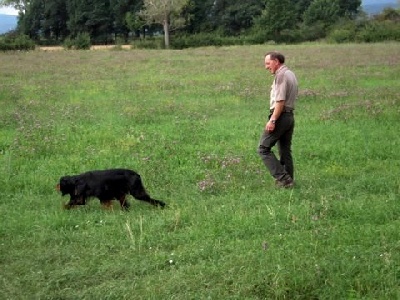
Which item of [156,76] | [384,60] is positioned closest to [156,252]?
[156,76]

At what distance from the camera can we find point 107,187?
282 inches

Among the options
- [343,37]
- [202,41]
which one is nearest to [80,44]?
[202,41]

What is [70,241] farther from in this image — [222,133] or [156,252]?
[222,133]

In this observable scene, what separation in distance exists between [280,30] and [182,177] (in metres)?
57.7

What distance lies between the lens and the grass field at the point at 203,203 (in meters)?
4.98

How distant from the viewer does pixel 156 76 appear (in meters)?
22.8

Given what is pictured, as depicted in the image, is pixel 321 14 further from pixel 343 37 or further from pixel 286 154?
pixel 286 154

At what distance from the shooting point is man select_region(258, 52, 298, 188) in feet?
24.9

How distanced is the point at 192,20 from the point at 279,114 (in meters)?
68.5

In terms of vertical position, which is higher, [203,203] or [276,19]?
[276,19]

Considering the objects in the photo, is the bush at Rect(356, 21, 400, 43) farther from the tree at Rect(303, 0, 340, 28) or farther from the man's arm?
the man's arm

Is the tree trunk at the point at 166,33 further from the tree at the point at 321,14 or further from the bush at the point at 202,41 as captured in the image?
the tree at the point at 321,14

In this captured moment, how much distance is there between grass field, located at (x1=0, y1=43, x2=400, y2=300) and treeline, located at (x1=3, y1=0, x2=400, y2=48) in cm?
4590

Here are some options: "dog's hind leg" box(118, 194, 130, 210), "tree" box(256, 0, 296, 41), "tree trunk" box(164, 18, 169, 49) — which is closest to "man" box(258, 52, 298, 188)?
"dog's hind leg" box(118, 194, 130, 210)
